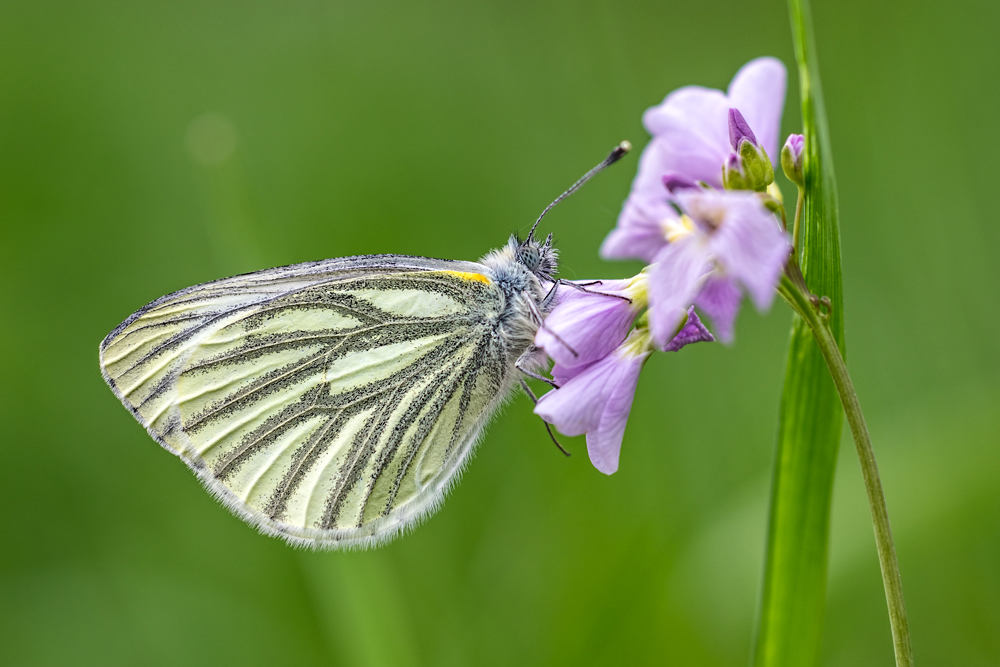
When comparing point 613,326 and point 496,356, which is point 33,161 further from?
point 613,326

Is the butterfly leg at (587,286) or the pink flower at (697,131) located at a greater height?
the pink flower at (697,131)

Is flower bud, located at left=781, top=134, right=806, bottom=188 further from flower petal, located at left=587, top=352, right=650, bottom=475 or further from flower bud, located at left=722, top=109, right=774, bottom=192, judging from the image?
flower petal, located at left=587, top=352, right=650, bottom=475

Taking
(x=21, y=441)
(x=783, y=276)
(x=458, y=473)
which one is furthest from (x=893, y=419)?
(x=21, y=441)

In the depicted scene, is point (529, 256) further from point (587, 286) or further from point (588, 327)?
point (588, 327)

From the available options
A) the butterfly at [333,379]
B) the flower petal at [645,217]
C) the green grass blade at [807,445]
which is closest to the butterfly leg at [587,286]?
the flower petal at [645,217]

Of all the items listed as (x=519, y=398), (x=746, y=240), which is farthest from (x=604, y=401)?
(x=519, y=398)

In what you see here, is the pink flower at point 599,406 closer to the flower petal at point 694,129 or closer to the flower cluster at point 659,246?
the flower cluster at point 659,246
